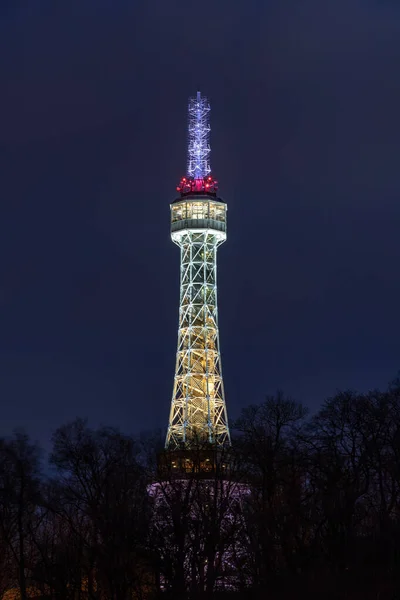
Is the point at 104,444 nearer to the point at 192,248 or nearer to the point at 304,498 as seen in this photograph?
the point at 304,498

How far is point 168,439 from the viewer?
109250 millimetres

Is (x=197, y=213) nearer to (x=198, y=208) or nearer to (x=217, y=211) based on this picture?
(x=198, y=208)

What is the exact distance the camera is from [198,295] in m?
115

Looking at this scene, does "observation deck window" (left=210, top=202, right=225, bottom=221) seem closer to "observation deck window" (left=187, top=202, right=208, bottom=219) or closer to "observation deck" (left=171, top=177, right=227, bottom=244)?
"observation deck" (left=171, top=177, right=227, bottom=244)

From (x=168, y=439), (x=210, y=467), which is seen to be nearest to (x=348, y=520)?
(x=210, y=467)

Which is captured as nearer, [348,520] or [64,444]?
[348,520]

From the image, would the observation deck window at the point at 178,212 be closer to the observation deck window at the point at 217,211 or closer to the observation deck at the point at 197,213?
the observation deck at the point at 197,213

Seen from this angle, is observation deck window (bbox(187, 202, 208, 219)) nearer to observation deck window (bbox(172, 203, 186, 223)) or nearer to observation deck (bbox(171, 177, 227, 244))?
observation deck (bbox(171, 177, 227, 244))

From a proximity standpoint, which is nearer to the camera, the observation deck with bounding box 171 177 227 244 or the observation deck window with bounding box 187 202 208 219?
the observation deck with bounding box 171 177 227 244

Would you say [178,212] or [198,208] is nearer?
[198,208]

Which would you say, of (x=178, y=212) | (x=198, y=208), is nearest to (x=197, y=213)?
(x=198, y=208)

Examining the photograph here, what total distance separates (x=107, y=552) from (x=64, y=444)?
8595 mm

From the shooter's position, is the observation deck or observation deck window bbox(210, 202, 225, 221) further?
observation deck window bbox(210, 202, 225, 221)

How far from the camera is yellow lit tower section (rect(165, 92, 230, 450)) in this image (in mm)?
111250
